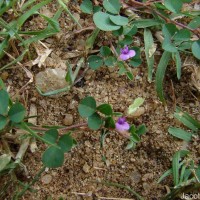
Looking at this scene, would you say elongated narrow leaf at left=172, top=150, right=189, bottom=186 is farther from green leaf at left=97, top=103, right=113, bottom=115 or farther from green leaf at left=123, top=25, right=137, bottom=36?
green leaf at left=123, top=25, right=137, bottom=36

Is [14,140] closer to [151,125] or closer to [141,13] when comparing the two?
[151,125]

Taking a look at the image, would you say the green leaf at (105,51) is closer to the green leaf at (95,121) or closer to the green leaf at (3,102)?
the green leaf at (95,121)

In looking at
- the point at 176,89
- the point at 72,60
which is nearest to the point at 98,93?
the point at 72,60

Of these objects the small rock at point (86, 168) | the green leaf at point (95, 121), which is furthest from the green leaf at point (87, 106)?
the small rock at point (86, 168)

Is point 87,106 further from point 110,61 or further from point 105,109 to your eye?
point 110,61

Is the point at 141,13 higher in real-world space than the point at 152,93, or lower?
higher

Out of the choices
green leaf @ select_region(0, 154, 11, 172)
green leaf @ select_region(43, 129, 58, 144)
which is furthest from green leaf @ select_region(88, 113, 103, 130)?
green leaf @ select_region(0, 154, 11, 172)
